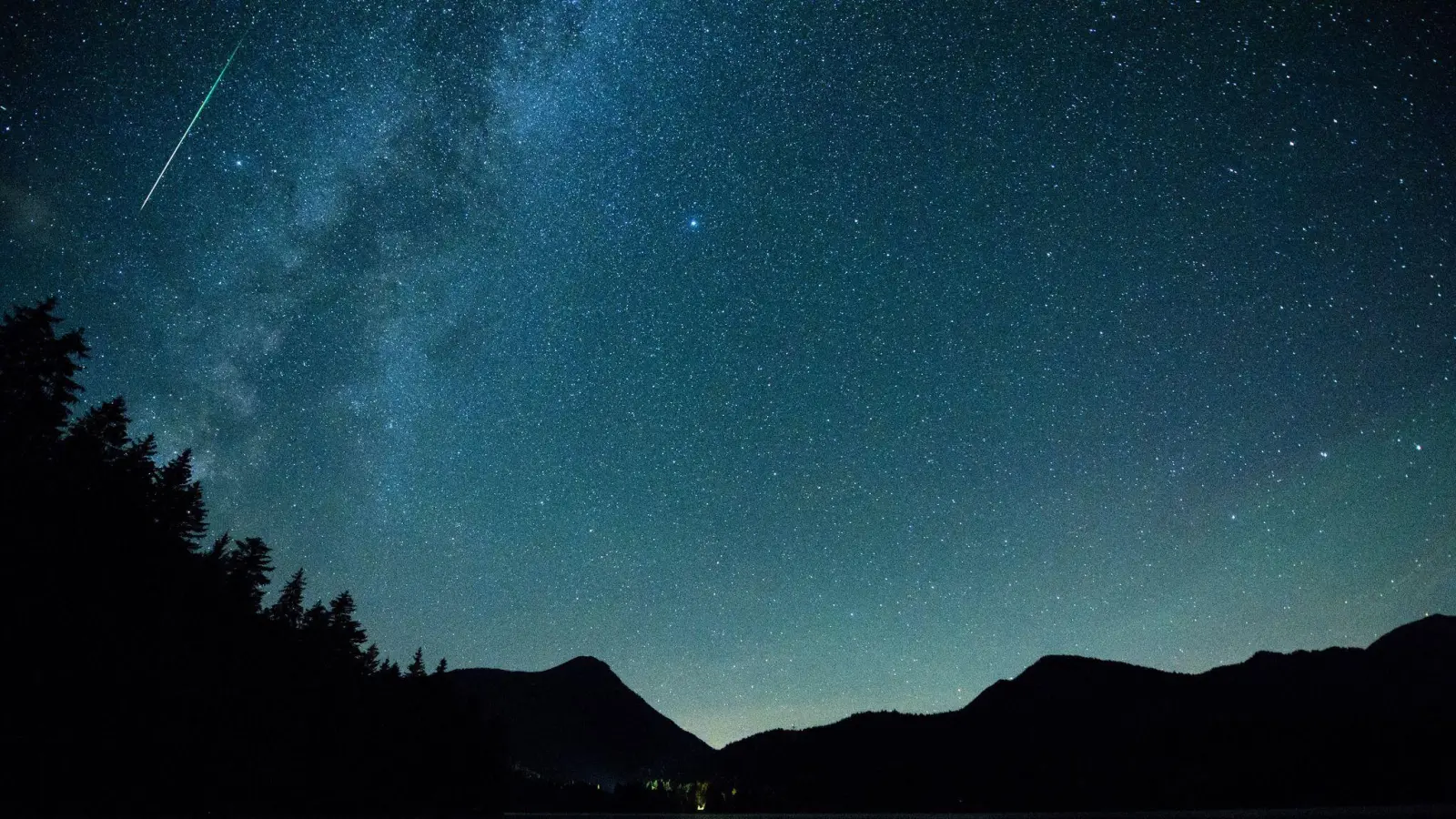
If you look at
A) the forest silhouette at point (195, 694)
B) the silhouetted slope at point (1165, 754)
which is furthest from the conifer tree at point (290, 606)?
the silhouetted slope at point (1165, 754)

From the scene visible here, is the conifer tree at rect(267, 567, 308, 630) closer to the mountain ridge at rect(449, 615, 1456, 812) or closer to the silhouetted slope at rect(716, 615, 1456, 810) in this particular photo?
the mountain ridge at rect(449, 615, 1456, 812)

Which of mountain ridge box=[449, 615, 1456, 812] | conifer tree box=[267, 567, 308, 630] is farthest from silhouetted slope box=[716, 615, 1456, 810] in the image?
conifer tree box=[267, 567, 308, 630]

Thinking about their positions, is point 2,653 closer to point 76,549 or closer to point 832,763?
point 76,549

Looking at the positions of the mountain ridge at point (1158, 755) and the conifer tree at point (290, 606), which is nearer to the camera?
the conifer tree at point (290, 606)

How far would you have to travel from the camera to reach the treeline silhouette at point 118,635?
23234 millimetres

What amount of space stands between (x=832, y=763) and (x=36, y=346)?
175306 millimetres

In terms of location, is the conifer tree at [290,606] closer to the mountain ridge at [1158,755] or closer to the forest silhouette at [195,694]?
the forest silhouette at [195,694]

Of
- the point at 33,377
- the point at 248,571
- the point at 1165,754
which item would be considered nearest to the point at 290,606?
the point at 248,571

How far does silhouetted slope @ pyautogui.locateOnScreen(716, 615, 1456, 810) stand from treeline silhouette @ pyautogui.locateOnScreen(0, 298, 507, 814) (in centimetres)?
8864

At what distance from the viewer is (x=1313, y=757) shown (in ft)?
307

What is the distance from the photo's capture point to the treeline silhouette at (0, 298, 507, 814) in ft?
76.2

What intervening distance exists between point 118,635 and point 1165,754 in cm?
13635

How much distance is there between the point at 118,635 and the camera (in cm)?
2594

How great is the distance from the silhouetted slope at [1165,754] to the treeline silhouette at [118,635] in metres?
88.6
